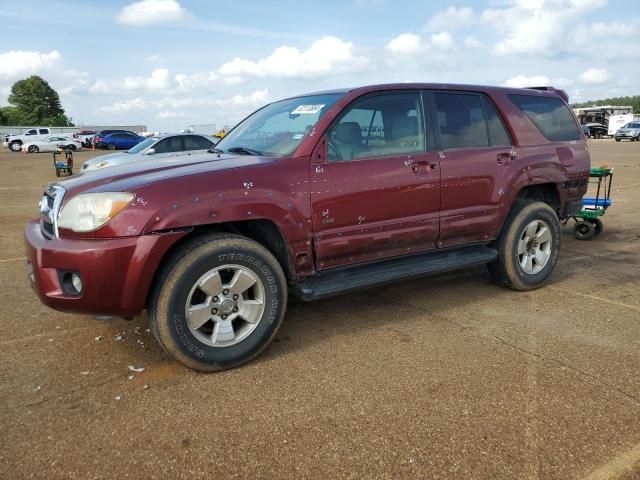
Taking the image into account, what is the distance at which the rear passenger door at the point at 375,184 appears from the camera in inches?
137

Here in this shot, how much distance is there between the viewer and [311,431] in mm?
2523

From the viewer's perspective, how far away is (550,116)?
15.9ft

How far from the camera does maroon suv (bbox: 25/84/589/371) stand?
2.92 metres

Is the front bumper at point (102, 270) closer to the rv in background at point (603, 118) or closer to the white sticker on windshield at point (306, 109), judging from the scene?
the white sticker on windshield at point (306, 109)

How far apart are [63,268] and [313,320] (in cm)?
185

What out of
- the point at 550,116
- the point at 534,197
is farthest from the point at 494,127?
the point at 534,197

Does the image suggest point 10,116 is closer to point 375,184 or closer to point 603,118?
point 603,118

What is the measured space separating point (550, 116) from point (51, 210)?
14.1 feet

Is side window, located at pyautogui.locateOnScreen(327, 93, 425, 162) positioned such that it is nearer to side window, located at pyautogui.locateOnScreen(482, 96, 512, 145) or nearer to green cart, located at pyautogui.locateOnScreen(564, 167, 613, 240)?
side window, located at pyautogui.locateOnScreen(482, 96, 512, 145)

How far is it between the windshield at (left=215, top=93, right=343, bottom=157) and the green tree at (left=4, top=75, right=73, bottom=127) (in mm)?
103776

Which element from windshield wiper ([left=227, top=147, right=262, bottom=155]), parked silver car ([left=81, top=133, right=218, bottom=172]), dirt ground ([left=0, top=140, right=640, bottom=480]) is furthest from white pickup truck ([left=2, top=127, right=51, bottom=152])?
windshield wiper ([left=227, top=147, right=262, bottom=155])

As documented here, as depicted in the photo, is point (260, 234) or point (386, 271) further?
point (386, 271)

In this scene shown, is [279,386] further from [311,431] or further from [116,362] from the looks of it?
[116,362]

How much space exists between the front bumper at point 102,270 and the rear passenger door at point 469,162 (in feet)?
7.14
